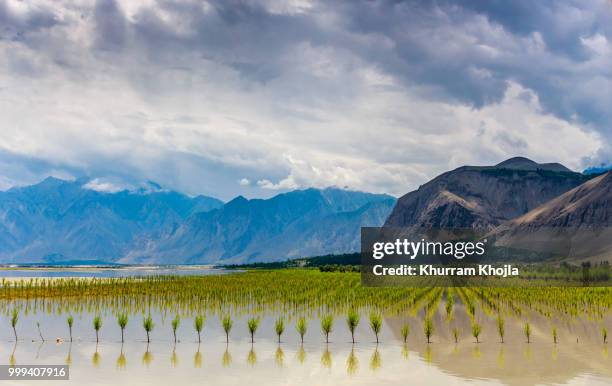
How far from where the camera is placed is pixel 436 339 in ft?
112

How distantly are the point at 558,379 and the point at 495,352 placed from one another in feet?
19.8

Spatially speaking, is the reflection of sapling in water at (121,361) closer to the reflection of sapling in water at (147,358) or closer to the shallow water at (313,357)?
the shallow water at (313,357)

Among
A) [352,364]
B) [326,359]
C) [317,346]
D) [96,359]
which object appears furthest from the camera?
[317,346]

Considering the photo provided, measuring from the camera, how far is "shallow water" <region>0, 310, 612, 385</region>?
2409cm

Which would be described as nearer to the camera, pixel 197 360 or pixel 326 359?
pixel 197 360

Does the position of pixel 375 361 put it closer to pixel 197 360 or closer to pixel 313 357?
pixel 313 357

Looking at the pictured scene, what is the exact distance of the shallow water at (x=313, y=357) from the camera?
79.0 feet

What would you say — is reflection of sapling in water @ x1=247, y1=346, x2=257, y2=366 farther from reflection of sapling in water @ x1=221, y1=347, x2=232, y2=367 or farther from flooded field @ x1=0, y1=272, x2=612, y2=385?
reflection of sapling in water @ x1=221, y1=347, x2=232, y2=367

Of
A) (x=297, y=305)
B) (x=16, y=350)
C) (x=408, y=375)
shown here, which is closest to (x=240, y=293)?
(x=297, y=305)

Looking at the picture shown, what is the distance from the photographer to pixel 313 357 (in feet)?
93.7

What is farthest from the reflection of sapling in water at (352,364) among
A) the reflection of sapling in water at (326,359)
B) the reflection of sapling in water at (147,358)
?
the reflection of sapling in water at (147,358)

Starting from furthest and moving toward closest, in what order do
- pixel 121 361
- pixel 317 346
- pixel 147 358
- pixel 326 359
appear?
pixel 317 346
pixel 326 359
pixel 147 358
pixel 121 361

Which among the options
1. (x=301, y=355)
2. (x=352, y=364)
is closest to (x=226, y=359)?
(x=301, y=355)

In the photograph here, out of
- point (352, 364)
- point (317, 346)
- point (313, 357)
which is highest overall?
point (317, 346)
